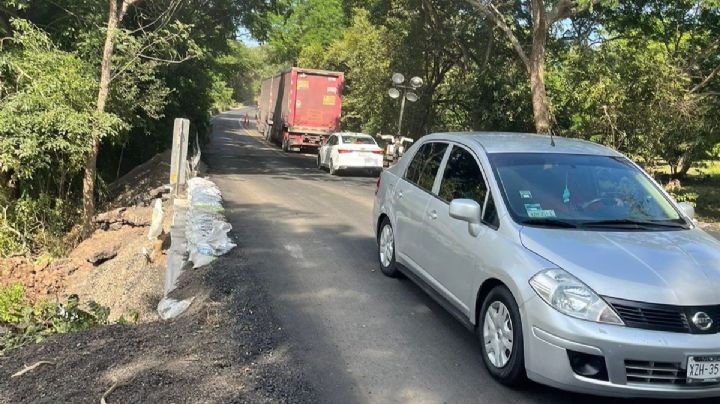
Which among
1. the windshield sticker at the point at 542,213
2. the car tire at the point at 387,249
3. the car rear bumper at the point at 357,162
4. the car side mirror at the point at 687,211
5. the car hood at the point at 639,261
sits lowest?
the car rear bumper at the point at 357,162

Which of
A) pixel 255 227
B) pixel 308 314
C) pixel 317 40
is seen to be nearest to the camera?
pixel 308 314

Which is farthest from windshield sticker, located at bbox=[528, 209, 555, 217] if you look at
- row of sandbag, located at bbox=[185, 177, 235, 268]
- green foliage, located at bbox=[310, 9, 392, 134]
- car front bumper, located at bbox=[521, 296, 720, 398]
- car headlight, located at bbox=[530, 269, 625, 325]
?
green foliage, located at bbox=[310, 9, 392, 134]

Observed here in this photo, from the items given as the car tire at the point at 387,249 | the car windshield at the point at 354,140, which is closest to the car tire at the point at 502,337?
the car tire at the point at 387,249

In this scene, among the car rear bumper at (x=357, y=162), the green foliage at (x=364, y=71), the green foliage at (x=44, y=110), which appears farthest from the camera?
the green foliage at (x=364, y=71)

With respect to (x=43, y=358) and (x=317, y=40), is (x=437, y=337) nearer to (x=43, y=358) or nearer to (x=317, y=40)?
(x=43, y=358)

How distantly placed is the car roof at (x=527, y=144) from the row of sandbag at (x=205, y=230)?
301 cm

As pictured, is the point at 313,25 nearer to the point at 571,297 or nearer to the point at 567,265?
the point at 567,265

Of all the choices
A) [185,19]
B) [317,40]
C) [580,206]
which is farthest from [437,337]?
[317,40]

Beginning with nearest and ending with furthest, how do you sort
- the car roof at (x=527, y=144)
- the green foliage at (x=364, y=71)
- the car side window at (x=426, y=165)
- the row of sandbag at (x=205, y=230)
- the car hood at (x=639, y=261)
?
1. the car hood at (x=639, y=261)
2. the car roof at (x=527, y=144)
3. the car side window at (x=426, y=165)
4. the row of sandbag at (x=205, y=230)
5. the green foliage at (x=364, y=71)

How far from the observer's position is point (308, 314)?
5.64m

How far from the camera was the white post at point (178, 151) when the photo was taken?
11.2 meters

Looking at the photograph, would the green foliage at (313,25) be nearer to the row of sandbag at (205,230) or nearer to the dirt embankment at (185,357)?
the row of sandbag at (205,230)

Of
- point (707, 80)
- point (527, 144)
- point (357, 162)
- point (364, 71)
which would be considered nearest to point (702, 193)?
point (707, 80)

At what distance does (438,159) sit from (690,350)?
296 centimetres
